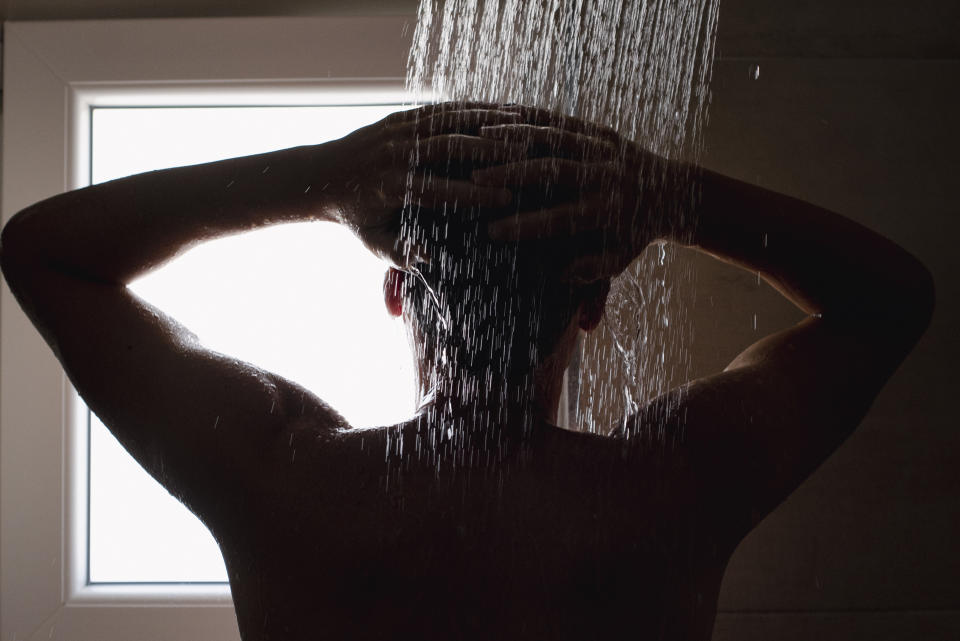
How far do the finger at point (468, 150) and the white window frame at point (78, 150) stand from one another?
461 millimetres

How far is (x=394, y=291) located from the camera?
69 cm

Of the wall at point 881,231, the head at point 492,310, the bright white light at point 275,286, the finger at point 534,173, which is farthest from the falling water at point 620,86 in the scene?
the finger at point 534,173

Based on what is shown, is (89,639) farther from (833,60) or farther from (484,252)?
(833,60)

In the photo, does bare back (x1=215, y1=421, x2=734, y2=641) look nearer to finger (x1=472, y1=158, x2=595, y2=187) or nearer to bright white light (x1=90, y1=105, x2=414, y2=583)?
finger (x1=472, y1=158, x2=595, y2=187)

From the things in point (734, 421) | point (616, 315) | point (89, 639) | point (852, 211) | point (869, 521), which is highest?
point (852, 211)

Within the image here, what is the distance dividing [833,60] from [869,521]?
621mm

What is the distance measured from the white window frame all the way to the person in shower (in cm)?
38

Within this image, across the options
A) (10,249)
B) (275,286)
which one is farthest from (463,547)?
(275,286)

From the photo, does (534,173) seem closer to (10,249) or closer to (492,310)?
(492,310)

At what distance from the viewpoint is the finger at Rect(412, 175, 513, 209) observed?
1.85 feet

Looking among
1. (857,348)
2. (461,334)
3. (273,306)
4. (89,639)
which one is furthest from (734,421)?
(89,639)

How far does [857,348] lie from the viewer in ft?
2.22

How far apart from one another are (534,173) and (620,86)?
0.45 metres

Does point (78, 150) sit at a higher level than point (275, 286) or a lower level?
higher
